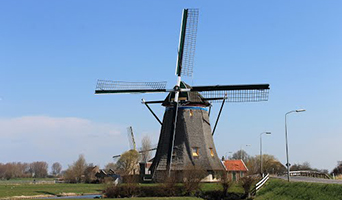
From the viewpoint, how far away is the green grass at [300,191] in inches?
972

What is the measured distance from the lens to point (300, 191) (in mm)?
28484

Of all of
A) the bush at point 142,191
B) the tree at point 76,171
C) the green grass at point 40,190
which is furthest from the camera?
the tree at point 76,171

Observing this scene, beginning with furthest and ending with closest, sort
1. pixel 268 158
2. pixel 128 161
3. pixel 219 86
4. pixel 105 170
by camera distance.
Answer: pixel 268 158 → pixel 105 170 → pixel 128 161 → pixel 219 86

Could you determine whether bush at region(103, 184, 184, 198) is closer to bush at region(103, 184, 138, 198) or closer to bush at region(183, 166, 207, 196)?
bush at region(103, 184, 138, 198)

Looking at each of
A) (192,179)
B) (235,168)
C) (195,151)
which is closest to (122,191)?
(192,179)

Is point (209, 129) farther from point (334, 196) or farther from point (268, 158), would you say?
point (268, 158)

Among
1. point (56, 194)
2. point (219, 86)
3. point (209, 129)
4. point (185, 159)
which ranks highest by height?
point (219, 86)

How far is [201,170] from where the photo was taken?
1414 inches

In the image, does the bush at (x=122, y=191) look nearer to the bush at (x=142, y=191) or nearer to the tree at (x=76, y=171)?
the bush at (x=142, y=191)

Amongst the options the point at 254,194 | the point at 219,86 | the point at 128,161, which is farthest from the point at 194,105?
the point at 128,161

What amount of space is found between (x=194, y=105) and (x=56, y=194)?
65.4 ft

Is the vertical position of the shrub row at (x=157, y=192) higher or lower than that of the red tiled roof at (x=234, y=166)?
lower

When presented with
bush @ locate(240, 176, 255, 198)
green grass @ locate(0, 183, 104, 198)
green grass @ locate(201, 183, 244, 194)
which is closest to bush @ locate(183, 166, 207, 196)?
green grass @ locate(201, 183, 244, 194)

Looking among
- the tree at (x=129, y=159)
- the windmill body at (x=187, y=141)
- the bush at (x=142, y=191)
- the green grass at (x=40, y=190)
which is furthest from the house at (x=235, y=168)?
the bush at (x=142, y=191)
